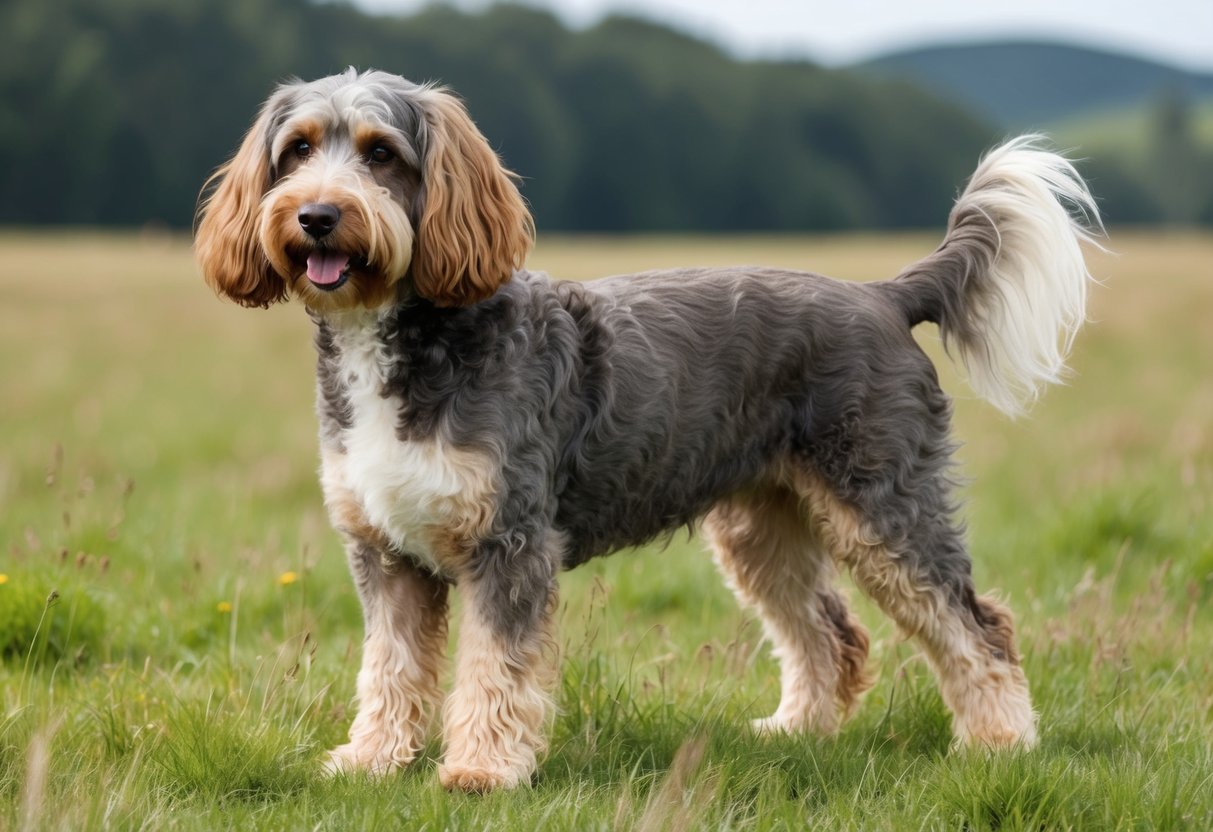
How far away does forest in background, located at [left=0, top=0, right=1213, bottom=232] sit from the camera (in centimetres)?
5406

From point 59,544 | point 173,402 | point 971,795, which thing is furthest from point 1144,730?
point 173,402

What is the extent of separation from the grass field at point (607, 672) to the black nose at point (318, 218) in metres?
1.40

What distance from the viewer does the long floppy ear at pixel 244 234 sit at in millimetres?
4516

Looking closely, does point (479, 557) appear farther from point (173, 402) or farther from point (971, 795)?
point (173, 402)

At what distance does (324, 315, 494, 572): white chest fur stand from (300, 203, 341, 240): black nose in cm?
39

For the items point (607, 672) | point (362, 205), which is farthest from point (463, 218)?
point (607, 672)

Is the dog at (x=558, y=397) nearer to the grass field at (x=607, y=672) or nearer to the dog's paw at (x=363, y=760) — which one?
the dog's paw at (x=363, y=760)

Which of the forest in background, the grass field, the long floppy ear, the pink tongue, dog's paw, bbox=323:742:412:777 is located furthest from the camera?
the forest in background

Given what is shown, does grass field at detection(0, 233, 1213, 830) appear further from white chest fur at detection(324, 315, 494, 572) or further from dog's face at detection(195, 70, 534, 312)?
dog's face at detection(195, 70, 534, 312)

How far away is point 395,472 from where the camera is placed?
14.1 feet

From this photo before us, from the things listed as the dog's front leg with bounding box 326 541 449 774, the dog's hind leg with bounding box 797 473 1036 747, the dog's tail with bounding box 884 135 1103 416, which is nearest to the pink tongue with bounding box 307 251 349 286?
the dog's front leg with bounding box 326 541 449 774

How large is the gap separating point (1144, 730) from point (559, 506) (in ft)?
7.10

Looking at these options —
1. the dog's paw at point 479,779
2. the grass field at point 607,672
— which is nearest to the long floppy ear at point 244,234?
the grass field at point 607,672

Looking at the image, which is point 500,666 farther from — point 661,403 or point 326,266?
point 326,266
